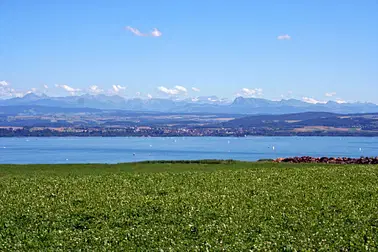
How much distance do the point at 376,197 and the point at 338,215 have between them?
386 centimetres

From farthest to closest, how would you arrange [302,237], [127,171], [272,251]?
[127,171] < [302,237] < [272,251]

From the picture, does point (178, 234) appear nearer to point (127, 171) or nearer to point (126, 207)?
point (126, 207)

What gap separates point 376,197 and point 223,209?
6.81m

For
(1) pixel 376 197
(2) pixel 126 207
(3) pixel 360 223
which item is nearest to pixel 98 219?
(2) pixel 126 207

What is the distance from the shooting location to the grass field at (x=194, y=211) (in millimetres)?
19344

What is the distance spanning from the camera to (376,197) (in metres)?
25.0

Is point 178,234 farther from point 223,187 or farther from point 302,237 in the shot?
point 223,187

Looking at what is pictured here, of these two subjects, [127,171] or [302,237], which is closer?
[302,237]

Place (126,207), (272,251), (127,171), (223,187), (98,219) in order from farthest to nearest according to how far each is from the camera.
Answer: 1. (127,171)
2. (223,187)
3. (126,207)
4. (98,219)
5. (272,251)

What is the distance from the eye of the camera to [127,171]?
37.8 metres

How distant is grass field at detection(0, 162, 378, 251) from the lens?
1934 cm

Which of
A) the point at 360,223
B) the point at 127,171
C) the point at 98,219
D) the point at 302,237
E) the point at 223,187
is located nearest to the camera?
the point at 302,237

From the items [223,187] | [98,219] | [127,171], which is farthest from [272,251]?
[127,171]

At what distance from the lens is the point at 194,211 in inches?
926
